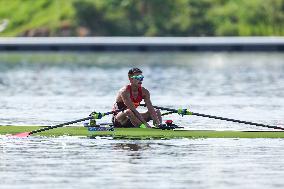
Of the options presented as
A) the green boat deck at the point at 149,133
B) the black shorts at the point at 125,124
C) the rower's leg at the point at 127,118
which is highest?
the rower's leg at the point at 127,118

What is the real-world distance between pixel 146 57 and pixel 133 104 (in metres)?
60.8

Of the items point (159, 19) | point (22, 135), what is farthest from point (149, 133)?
point (159, 19)

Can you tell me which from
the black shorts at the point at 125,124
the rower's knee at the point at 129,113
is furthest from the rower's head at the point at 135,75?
the black shorts at the point at 125,124

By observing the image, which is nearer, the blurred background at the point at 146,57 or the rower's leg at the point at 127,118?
the rower's leg at the point at 127,118

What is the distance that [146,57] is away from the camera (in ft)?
303

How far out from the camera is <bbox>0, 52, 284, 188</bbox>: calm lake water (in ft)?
80.0

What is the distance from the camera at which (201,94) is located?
171 feet

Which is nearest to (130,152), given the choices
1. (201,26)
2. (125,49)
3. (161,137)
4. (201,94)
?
(161,137)

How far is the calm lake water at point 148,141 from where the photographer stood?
960 inches

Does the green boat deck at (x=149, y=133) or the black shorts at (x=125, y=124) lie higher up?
the black shorts at (x=125, y=124)

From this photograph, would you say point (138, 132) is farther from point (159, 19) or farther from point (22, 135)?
point (159, 19)

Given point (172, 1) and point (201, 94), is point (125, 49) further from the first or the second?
point (201, 94)

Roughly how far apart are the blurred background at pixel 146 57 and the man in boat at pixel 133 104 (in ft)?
11.3

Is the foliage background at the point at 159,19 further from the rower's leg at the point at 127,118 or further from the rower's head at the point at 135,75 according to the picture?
the rower's head at the point at 135,75
